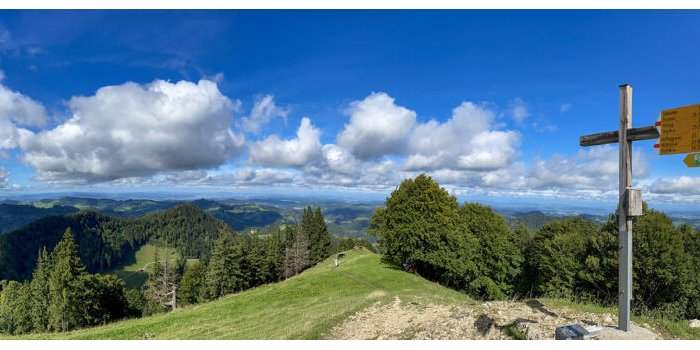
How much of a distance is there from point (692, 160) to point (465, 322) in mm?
6233

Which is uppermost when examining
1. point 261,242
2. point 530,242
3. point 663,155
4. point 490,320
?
point 663,155

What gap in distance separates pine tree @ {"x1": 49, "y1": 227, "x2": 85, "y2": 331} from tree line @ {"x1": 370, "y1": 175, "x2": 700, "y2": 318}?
4179 centimetres

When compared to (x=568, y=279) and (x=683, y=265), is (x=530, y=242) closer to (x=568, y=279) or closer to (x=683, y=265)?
(x=568, y=279)

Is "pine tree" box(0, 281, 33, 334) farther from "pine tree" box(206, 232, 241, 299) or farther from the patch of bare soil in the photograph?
the patch of bare soil

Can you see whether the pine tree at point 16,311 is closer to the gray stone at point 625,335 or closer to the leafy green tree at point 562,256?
the leafy green tree at point 562,256

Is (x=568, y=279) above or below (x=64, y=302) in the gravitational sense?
above

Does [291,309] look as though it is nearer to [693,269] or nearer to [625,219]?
[625,219]

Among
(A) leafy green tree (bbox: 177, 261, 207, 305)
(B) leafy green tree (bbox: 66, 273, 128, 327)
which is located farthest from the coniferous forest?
(A) leafy green tree (bbox: 177, 261, 207, 305)

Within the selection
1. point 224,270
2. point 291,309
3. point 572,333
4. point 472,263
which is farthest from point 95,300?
point 572,333

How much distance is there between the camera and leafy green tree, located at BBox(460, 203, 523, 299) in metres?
41.0

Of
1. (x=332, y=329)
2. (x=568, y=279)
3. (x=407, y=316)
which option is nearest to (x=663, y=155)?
(x=407, y=316)

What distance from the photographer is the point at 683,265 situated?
28938 mm

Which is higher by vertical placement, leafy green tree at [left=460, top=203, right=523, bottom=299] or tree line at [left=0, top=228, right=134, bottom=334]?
leafy green tree at [left=460, top=203, right=523, bottom=299]

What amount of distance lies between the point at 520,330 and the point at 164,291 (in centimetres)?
→ 6162
